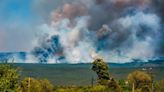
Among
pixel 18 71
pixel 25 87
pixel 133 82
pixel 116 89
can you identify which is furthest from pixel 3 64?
pixel 133 82

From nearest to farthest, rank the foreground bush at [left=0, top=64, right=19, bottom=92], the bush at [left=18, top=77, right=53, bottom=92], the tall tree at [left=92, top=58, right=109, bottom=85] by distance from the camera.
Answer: the foreground bush at [left=0, top=64, right=19, bottom=92] → the bush at [left=18, top=77, right=53, bottom=92] → the tall tree at [left=92, top=58, right=109, bottom=85]

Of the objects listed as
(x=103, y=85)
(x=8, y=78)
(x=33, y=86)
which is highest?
(x=8, y=78)

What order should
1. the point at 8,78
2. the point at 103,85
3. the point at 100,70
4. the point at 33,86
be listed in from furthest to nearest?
the point at 100,70, the point at 103,85, the point at 33,86, the point at 8,78

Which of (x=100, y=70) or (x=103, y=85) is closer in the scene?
(x=103, y=85)

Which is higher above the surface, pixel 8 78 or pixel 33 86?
pixel 8 78

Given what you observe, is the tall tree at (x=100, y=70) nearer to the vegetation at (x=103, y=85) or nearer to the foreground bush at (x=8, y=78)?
the vegetation at (x=103, y=85)

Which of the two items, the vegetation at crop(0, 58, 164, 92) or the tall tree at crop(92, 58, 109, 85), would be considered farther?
the tall tree at crop(92, 58, 109, 85)

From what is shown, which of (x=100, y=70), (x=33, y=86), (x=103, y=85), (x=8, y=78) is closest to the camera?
(x=8, y=78)

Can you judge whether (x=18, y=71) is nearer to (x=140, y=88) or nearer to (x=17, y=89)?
(x=17, y=89)

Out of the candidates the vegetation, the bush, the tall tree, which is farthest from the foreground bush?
the tall tree

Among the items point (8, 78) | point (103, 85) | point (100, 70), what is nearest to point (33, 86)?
point (103, 85)

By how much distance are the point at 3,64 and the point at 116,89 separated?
44.6m

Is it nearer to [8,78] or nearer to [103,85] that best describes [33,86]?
[103,85]

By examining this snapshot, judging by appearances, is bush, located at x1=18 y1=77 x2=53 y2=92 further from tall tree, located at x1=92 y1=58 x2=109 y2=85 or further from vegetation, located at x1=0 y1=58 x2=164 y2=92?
tall tree, located at x1=92 y1=58 x2=109 y2=85
